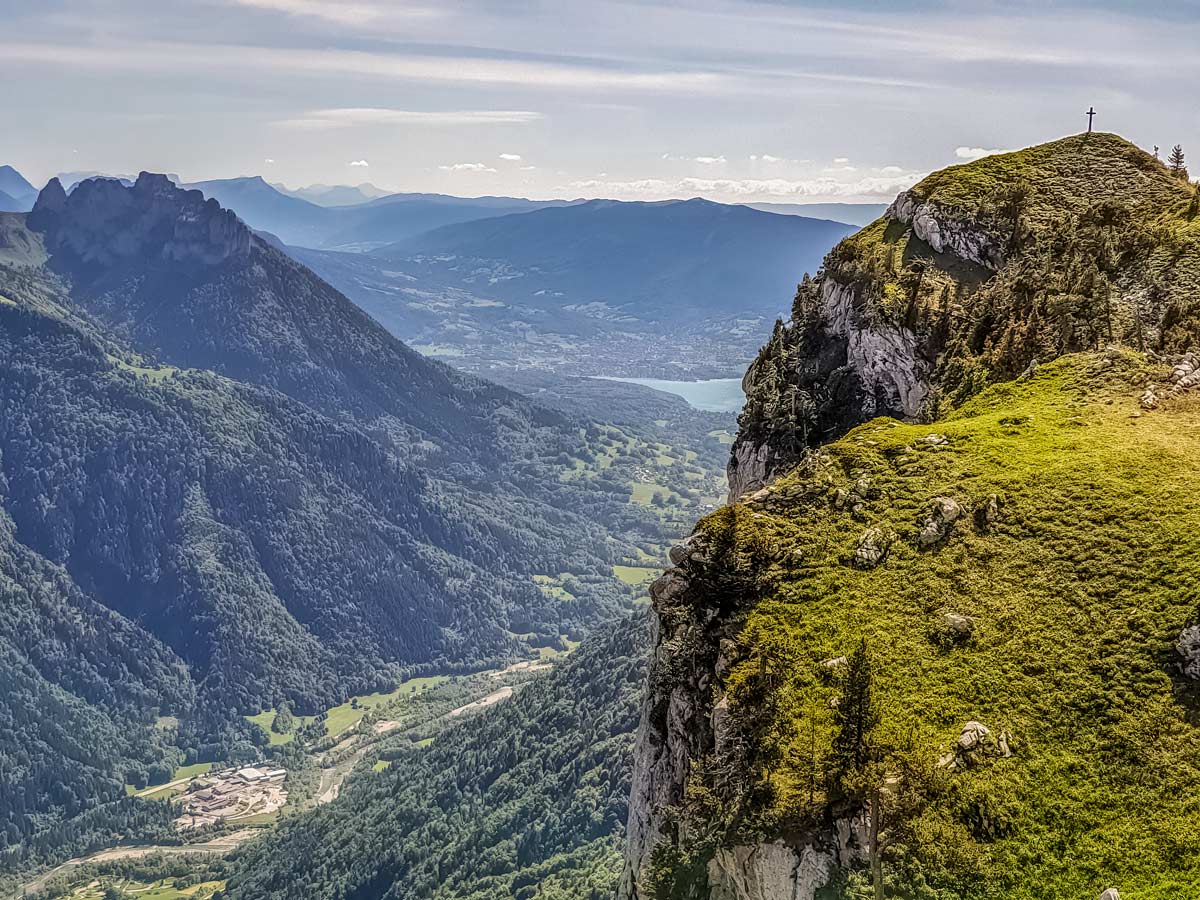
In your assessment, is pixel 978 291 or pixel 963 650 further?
pixel 978 291

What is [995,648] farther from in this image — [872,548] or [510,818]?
[510,818]

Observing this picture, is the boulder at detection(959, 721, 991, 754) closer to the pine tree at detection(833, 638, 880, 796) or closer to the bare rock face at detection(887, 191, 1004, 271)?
the pine tree at detection(833, 638, 880, 796)

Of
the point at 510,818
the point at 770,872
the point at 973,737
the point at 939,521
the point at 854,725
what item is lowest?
the point at 510,818

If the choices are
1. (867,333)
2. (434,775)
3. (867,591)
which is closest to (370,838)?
(434,775)

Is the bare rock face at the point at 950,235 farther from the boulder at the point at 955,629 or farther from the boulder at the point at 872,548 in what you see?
the boulder at the point at 955,629

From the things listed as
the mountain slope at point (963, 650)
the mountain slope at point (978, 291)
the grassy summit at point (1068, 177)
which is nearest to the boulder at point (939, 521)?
the mountain slope at point (963, 650)

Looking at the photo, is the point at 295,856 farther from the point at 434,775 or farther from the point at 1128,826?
the point at 1128,826

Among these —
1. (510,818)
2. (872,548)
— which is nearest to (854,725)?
(872,548)
